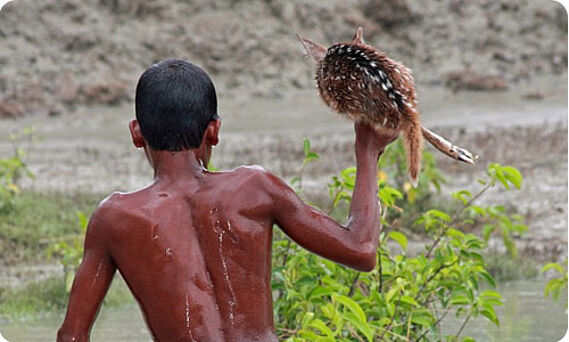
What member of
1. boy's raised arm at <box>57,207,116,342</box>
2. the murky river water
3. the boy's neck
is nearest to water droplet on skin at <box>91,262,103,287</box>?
boy's raised arm at <box>57,207,116,342</box>

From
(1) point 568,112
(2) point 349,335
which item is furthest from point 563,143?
(2) point 349,335

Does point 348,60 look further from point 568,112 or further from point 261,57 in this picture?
point 261,57

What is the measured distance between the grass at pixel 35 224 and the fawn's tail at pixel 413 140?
20.3 feet

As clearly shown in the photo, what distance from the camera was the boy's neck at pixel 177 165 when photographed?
2553 millimetres

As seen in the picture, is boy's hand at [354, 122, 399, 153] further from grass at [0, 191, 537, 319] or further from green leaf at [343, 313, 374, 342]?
grass at [0, 191, 537, 319]

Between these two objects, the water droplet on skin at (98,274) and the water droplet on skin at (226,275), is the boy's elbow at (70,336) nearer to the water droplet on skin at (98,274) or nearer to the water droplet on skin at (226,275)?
the water droplet on skin at (98,274)

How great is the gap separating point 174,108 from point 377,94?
1.46 feet

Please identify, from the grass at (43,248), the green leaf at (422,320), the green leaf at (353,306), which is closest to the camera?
the green leaf at (353,306)

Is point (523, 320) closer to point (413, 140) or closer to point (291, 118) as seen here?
point (413, 140)

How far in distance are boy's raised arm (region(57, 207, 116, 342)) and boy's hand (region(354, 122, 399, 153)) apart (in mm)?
605

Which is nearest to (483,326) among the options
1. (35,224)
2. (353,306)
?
(353,306)

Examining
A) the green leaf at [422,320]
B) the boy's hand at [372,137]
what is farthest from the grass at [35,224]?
the boy's hand at [372,137]

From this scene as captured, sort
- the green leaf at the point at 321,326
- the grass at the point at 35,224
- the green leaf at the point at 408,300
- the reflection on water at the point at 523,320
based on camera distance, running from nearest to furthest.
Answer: the green leaf at the point at 321,326 < the green leaf at the point at 408,300 < the reflection on water at the point at 523,320 < the grass at the point at 35,224

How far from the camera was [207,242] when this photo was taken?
253 centimetres
